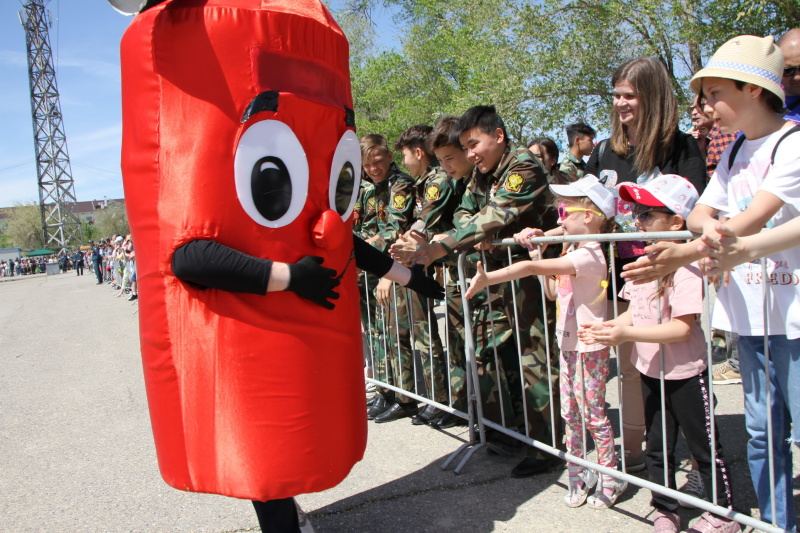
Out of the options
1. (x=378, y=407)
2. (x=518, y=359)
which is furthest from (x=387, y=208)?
(x=518, y=359)

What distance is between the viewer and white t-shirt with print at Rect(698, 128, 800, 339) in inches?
75.4

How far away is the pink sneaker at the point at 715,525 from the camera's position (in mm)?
2457

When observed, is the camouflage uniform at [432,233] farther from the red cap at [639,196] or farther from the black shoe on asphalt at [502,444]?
the red cap at [639,196]

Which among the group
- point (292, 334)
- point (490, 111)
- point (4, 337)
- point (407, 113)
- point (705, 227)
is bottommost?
point (4, 337)

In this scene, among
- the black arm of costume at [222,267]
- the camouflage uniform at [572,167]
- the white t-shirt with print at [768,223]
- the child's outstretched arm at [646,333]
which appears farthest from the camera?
the camouflage uniform at [572,167]

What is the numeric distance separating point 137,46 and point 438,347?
285 cm

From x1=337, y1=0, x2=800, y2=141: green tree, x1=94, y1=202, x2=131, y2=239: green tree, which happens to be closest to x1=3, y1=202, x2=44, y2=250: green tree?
x1=94, y1=202, x2=131, y2=239: green tree

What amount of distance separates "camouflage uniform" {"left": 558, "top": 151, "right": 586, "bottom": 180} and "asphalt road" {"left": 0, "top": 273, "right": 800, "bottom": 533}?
2510 mm

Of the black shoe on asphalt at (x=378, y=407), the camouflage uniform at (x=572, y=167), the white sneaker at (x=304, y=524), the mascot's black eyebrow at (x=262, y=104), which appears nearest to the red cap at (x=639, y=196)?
the mascot's black eyebrow at (x=262, y=104)

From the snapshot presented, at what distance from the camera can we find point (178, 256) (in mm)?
2080

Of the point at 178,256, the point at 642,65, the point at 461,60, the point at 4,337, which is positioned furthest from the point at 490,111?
the point at 461,60

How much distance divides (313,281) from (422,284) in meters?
0.98

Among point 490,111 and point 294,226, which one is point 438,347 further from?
point 294,226

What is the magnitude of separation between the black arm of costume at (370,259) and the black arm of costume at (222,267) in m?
0.75
